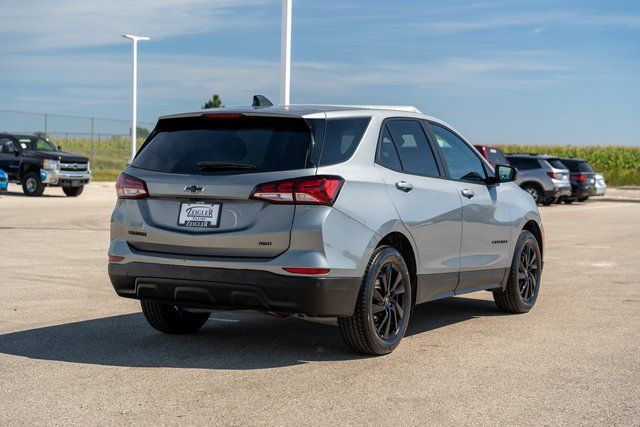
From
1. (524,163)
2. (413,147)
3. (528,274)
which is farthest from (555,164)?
(413,147)

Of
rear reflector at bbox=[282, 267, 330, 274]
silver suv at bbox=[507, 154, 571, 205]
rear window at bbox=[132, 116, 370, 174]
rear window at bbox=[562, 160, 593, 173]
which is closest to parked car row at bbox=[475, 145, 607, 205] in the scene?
silver suv at bbox=[507, 154, 571, 205]

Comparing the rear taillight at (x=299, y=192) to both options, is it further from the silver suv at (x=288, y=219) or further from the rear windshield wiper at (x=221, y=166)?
the rear windshield wiper at (x=221, y=166)

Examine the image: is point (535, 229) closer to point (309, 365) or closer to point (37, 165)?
point (309, 365)

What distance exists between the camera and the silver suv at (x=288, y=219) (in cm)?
658

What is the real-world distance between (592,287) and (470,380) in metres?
5.59

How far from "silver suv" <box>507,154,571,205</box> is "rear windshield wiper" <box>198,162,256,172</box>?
2878 cm

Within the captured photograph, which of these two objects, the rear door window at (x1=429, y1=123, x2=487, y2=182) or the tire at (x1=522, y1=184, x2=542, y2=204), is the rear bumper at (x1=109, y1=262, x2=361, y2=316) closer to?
the rear door window at (x1=429, y1=123, x2=487, y2=182)

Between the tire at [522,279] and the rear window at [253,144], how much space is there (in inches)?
106

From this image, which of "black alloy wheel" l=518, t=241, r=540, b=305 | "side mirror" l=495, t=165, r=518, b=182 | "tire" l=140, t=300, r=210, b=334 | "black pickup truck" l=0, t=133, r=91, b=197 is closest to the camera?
"tire" l=140, t=300, r=210, b=334

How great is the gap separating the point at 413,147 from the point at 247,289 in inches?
80.9

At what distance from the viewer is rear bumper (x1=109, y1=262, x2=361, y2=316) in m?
6.54

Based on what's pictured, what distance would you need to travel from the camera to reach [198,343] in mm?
7684

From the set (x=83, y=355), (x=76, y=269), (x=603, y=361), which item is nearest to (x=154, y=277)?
(x=83, y=355)

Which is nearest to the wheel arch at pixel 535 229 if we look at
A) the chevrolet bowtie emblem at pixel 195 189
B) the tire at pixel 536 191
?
the chevrolet bowtie emblem at pixel 195 189
